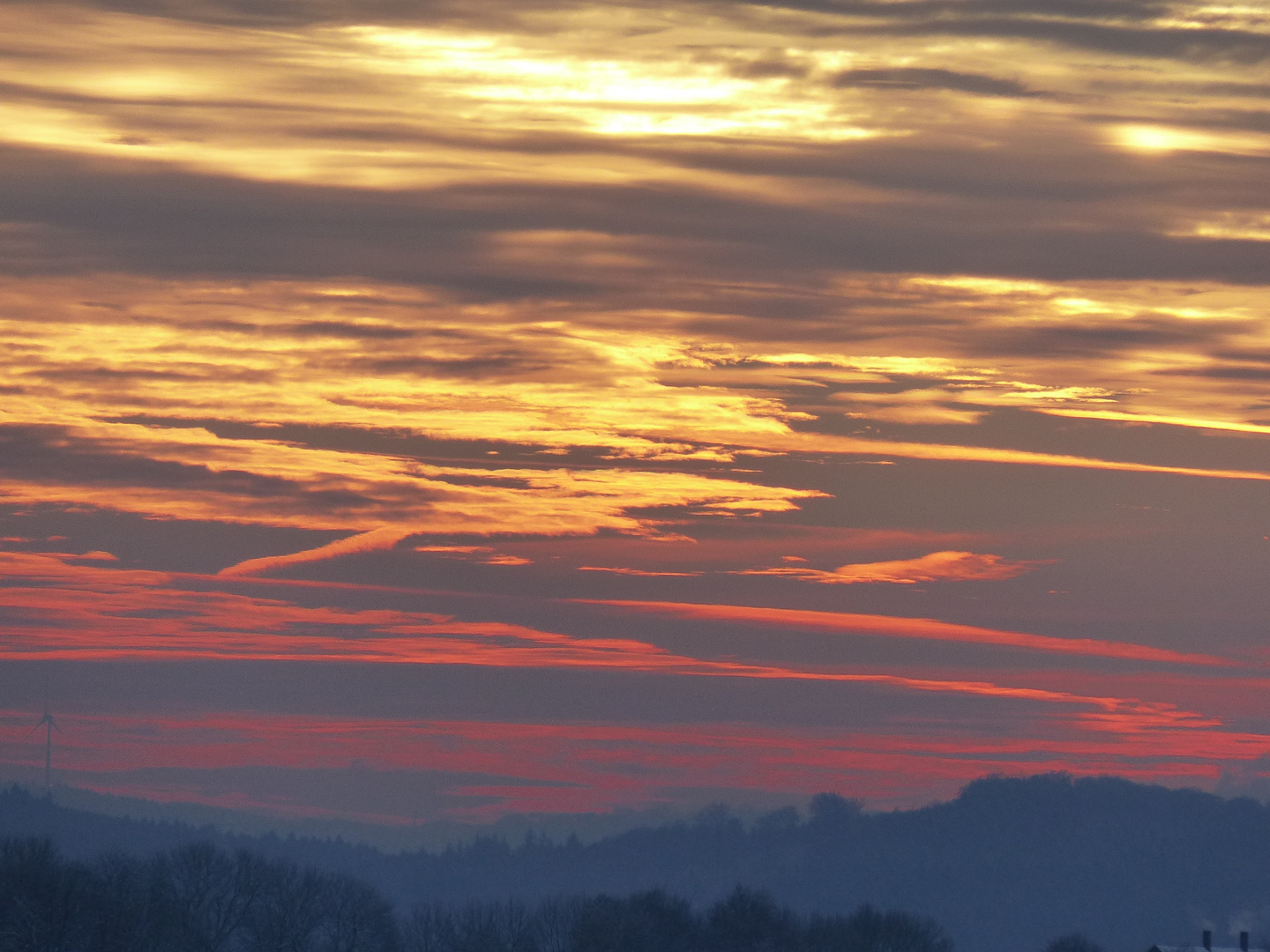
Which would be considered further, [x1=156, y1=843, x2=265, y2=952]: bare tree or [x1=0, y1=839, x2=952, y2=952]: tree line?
[x1=156, y1=843, x2=265, y2=952]: bare tree

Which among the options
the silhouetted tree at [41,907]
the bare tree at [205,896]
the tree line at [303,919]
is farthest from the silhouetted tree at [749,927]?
the silhouetted tree at [41,907]

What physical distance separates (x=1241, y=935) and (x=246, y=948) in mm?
86251

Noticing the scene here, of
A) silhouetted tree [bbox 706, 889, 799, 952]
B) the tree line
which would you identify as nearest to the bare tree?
the tree line

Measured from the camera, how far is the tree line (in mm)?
128750

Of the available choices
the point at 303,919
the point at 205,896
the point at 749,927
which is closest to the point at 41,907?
the point at 303,919

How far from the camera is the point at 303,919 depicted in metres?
150

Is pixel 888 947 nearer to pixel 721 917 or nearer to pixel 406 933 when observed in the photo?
pixel 721 917

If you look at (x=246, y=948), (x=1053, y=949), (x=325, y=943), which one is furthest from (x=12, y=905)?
(x=1053, y=949)

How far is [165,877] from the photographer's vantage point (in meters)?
151

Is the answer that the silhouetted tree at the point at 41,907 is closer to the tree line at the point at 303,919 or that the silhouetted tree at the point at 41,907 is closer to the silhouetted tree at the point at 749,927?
the tree line at the point at 303,919

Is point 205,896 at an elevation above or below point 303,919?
above

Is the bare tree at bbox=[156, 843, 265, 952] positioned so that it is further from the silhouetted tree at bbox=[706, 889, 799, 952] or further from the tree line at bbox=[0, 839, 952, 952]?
the silhouetted tree at bbox=[706, 889, 799, 952]

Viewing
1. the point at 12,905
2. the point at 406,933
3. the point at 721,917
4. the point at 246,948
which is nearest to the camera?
the point at 12,905

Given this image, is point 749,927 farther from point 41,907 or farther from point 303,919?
point 41,907
